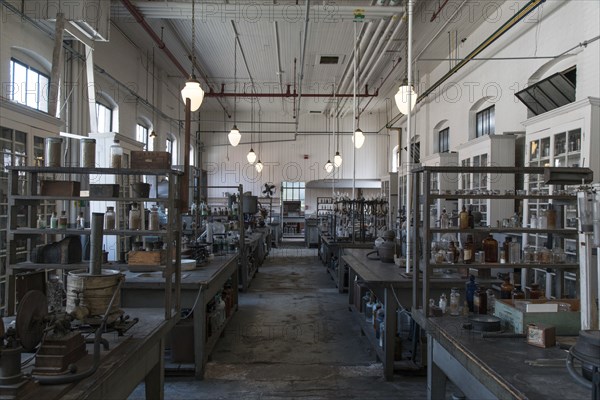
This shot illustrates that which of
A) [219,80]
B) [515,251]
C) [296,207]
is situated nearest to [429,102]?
[219,80]

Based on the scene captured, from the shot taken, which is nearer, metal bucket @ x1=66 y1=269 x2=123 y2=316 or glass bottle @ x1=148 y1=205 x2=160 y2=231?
metal bucket @ x1=66 y1=269 x2=123 y2=316

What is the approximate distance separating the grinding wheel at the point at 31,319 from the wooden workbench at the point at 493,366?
1.69 metres

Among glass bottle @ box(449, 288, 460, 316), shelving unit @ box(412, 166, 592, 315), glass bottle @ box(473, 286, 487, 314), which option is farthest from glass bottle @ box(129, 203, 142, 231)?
glass bottle @ box(473, 286, 487, 314)

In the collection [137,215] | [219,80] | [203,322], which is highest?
[219,80]

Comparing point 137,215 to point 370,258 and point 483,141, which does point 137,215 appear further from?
point 483,141

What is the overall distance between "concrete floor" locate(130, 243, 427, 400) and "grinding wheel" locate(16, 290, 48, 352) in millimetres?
1621

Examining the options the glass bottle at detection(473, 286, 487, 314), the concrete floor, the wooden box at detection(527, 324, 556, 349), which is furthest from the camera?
the concrete floor

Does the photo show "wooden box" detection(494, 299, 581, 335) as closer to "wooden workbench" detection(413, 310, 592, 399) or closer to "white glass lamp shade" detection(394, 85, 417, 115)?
"wooden workbench" detection(413, 310, 592, 399)

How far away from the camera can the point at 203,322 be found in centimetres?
334

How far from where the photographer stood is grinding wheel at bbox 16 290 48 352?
156 cm

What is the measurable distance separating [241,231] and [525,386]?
5128 millimetres

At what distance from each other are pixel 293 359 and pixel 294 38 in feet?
19.6

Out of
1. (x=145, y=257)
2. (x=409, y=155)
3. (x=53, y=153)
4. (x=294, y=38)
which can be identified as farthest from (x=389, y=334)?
(x=294, y=38)

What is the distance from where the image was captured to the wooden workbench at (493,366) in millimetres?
1443
